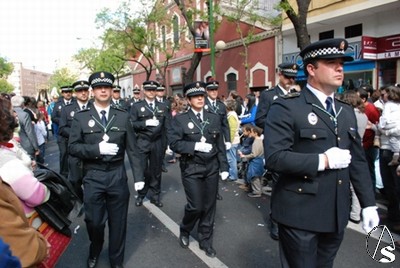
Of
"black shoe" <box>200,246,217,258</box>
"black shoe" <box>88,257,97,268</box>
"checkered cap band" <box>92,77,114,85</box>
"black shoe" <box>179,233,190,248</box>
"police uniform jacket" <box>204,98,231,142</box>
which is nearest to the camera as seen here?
"checkered cap band" <box>92,77,114,85</box>

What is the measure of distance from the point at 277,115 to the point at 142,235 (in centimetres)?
331

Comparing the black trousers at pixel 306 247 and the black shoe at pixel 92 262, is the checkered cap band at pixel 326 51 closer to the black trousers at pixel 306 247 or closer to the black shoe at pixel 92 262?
the black trousers at pixel 306 247

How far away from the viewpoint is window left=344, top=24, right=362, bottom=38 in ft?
46.1

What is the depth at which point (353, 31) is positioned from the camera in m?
14.3

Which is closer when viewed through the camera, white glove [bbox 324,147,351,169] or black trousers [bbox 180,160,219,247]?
white glove [bbox 324,147,351,169]

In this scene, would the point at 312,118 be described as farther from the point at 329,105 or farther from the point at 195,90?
the point at 195,90

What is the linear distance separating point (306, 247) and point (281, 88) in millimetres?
2900

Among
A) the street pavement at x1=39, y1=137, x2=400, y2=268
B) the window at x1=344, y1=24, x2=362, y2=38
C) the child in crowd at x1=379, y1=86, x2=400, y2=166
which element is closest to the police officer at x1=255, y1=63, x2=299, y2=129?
the child in crowd at x1=379, y1=86, x2=400, y2=166

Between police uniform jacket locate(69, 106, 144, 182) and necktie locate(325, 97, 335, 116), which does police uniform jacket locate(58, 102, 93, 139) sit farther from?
necktie locate(325, 97, 335, 116)

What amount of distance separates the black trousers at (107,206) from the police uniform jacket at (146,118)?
3004mm

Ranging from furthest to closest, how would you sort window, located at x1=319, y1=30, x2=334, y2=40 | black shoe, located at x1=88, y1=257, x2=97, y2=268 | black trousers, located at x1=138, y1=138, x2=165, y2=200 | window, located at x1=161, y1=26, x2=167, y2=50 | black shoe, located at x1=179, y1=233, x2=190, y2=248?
window, located at x1=161, y1=26, x2=167, y2=50
window, located at x1=319, y1=30, x2=334, y2=40
black trousers, located at x1=138, y1=138, x2=165, y2=200
black shoe, located at x1=179, y1=233, x2=190, y2=248
black shoe, located at x1=88, y1=257, x2=97, y2=268

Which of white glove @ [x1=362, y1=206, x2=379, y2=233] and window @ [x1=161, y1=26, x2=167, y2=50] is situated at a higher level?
window @ [x1=161, y1=26, x2=167, y2=50]

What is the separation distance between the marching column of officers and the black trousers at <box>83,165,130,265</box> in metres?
0.01

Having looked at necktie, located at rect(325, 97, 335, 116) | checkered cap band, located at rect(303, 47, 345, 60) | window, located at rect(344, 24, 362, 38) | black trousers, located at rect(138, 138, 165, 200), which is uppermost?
window, located at rect(344, 24, 362, 38)
